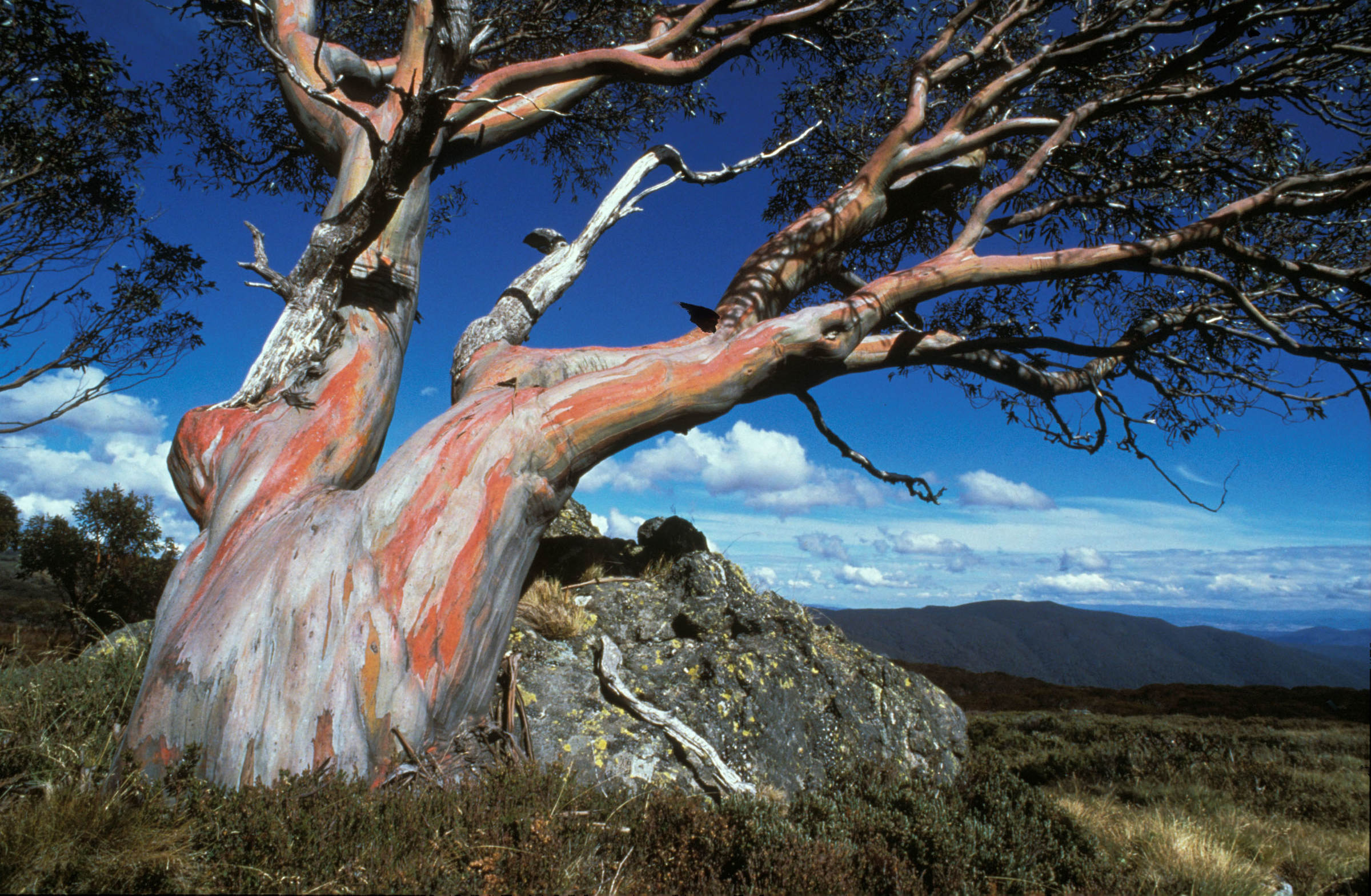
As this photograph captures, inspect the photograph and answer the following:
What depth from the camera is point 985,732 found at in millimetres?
10891

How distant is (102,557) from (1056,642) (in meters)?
95.5

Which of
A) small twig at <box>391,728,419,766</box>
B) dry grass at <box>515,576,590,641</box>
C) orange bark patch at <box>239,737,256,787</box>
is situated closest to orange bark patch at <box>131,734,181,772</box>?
orange bark patch at <box>239,737,256,787</box>

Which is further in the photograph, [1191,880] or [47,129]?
[47,129]

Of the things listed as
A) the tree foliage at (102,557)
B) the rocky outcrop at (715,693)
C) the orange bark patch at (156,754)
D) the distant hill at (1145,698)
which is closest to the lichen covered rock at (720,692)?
the rocky outcrop at (715,693)

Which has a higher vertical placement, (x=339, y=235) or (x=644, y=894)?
(x=339, y=235)

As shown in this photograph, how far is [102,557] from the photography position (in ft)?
44.1

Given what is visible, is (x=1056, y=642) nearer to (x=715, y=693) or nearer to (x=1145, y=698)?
(x=1145, y=698)

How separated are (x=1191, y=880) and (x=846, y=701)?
6.95 ft

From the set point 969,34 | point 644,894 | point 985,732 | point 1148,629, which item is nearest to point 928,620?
point 1148,629

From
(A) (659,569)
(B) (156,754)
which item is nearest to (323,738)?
(B) (156,754)

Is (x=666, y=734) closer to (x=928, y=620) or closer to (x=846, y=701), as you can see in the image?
(x=846, y=701)

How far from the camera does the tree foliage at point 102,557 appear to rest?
523 inches

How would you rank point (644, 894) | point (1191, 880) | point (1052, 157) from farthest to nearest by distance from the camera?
point (1052, 157) → point (1191, 880) → point (644, 894)

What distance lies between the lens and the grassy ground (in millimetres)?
2213
